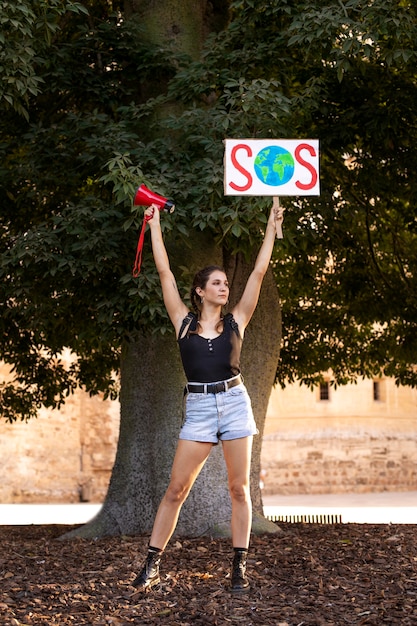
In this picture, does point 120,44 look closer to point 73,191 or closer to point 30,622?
point 73,191

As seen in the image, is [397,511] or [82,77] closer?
[82,77]

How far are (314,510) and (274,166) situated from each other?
16.5 m

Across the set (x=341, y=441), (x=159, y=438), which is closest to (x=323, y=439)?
(x=341, y=441)

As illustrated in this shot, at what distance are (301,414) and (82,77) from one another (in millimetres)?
23174

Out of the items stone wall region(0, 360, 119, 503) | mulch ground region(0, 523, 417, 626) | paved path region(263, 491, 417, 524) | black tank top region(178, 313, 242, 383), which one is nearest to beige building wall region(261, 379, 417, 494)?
paved path region(263, 491, 417, 524)

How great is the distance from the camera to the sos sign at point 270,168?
6086 millimetres

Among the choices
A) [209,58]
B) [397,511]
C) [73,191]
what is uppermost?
[209,58]

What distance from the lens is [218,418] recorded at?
5.62m

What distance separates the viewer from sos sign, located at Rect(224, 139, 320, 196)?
609 cm

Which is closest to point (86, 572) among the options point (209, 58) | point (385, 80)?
point (209, 58)

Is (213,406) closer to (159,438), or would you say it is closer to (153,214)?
(153,214)

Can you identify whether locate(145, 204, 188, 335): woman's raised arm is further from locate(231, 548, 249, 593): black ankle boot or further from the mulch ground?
the mulch ground

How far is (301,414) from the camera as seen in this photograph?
31.5m

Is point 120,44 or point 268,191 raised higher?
point 120,44
